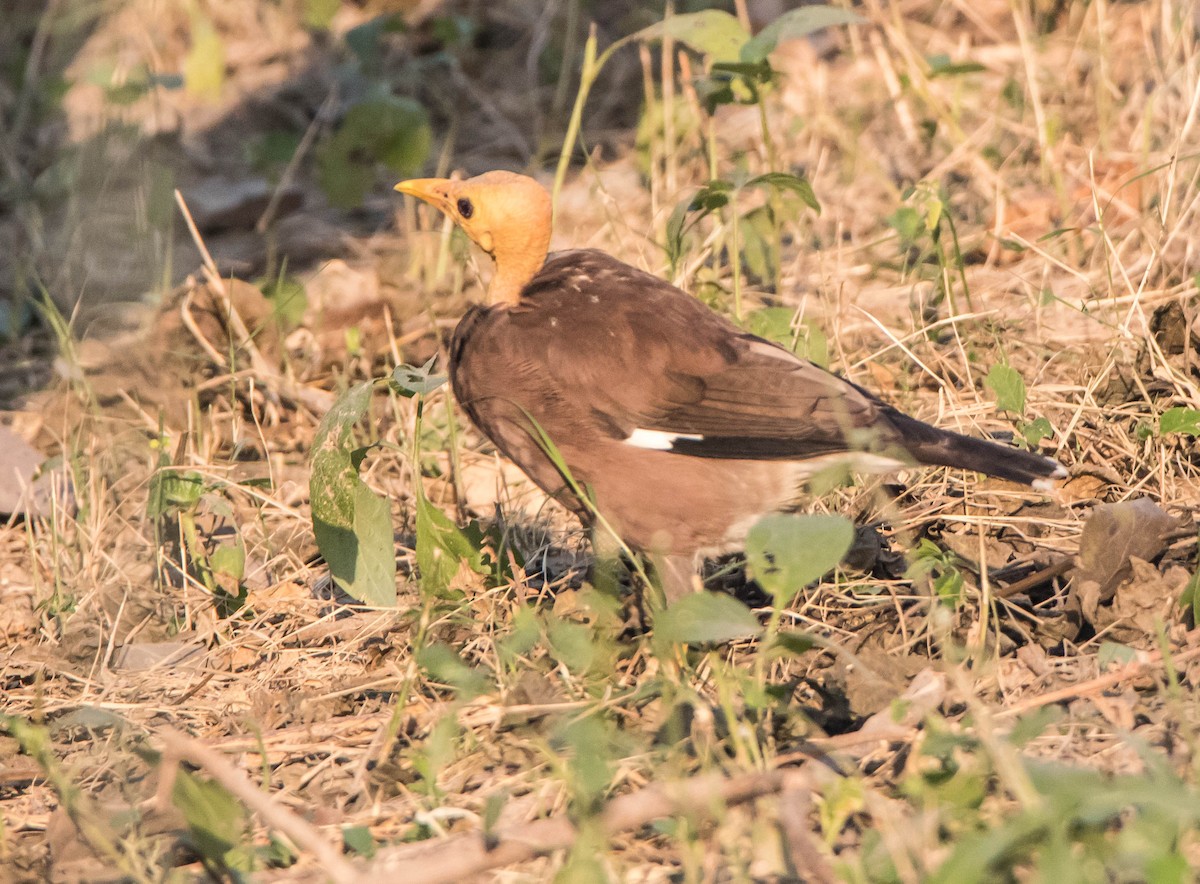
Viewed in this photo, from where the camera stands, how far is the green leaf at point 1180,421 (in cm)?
358

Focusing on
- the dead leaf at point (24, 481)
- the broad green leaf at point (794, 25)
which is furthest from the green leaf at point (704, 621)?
the dead leaf at point (24, 481)

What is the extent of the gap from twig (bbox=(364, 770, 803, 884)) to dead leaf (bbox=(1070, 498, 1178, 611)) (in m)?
1.14

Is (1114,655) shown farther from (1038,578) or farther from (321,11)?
(321,11)

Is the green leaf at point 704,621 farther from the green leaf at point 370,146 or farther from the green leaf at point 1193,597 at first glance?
the green leaf at point 370,146

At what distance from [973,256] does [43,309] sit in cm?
333

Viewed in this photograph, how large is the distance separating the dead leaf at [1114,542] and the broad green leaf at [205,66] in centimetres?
504

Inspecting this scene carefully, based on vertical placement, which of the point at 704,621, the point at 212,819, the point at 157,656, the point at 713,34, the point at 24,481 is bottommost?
the point at 157,656

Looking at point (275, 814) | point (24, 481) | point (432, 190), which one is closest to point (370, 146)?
point (432, 190)

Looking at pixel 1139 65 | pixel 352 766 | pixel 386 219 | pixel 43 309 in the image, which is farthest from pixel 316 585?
pixel 1139 65

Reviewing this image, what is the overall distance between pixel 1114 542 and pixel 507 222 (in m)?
1.75

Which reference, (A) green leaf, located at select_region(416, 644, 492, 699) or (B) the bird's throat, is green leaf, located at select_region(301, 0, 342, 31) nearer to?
(B) the bird's throat

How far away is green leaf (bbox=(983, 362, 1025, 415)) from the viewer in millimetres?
3721

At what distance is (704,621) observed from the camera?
2.70 meters

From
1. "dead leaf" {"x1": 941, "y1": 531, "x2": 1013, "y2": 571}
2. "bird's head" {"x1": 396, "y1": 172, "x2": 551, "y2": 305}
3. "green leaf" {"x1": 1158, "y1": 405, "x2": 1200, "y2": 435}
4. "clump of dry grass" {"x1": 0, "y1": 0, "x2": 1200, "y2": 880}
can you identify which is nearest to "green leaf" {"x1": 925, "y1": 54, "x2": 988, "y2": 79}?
"clump of dry grass" {"x1": 0, "y1": 0, "x2": 1200, "y2": 880}
